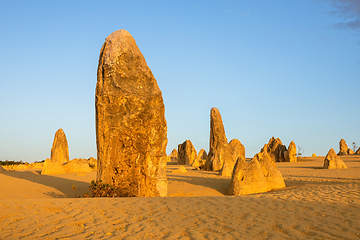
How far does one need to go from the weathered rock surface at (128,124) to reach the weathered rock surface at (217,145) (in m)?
10.4

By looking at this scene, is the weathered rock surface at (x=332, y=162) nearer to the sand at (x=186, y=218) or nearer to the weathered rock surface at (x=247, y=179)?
the weathered rock surface at (x=247, y=179)

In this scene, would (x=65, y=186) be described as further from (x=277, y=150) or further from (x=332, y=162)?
(x=277, y=150)

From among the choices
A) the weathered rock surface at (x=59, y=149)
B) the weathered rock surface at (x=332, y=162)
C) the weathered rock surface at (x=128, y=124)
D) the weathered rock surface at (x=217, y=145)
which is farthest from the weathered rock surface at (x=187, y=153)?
the weathered rock surface at (x=128, y=124)

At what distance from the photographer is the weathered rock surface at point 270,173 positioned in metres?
12.7


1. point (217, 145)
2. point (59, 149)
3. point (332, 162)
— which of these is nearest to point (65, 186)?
point (217, 145)

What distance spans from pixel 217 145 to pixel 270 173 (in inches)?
367

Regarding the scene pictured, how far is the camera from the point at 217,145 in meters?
22.3

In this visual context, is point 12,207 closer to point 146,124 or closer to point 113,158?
point 113,158

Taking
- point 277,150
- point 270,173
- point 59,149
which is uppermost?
point 277,150

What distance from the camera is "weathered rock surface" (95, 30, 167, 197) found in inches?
395

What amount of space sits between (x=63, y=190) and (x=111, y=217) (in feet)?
21.7

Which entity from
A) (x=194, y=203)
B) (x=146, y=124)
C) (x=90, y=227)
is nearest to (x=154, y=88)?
(x=146, y=124)

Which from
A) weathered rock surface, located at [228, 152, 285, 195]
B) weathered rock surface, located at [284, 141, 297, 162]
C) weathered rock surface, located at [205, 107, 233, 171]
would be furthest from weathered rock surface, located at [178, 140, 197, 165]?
weathered rock surface, located at [228, 152, 285, 195]

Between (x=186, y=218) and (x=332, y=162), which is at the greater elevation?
(x=332, y=162)
